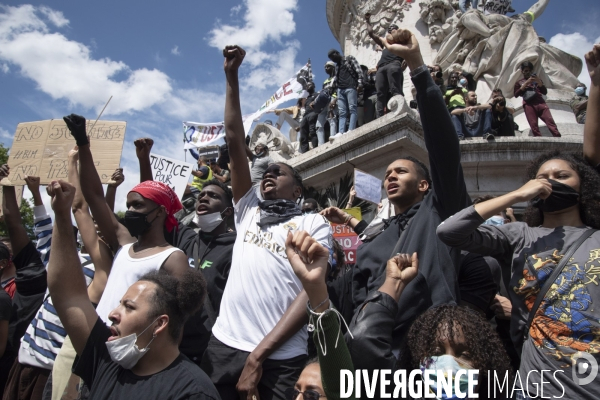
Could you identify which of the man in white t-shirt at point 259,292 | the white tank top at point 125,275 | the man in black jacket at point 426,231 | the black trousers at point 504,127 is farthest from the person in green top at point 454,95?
the white tank top at point 125,275

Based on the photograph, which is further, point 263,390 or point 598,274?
point 263,390

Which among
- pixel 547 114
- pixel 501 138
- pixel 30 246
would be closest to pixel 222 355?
pixel 30 246

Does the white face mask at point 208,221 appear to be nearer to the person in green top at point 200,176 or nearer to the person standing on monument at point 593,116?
the person standing on monument at point 593,116

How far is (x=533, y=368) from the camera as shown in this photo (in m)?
2.00

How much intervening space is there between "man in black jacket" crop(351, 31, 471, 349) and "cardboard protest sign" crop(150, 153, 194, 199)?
11.2ft

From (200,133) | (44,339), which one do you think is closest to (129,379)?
(44,339)

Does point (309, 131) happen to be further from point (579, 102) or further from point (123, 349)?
point (123, 349)

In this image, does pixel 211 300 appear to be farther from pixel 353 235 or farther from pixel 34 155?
pixel 34 155

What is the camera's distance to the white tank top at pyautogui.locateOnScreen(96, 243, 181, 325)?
2.77 m

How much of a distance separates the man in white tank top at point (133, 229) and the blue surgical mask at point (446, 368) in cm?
146

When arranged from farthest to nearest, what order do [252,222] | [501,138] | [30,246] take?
[501,138]
[30,246]
[252,222]

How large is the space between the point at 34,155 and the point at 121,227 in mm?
2686

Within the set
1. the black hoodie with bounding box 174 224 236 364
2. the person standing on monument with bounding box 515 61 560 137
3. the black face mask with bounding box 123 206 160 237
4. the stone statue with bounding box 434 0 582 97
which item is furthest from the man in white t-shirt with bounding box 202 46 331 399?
the stone statue with bounding box 434 0 582 97

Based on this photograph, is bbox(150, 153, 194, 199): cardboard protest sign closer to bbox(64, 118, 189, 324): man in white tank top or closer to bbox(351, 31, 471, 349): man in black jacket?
bbox(64, 118, 189, 324): man in white tank top
